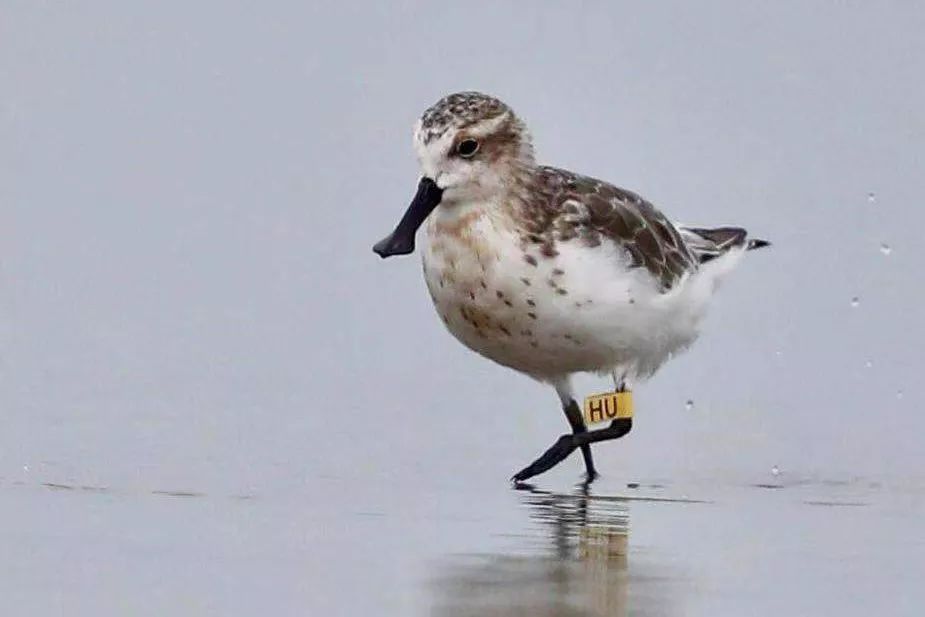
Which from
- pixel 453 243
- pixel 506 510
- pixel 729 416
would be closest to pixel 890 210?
pixel 729 416

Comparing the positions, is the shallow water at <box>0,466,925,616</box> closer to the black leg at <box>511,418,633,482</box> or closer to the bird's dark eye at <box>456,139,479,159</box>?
the black leg at <box>511,418,633,482</box>

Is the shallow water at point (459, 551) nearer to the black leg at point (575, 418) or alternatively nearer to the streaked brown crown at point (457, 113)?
the black leg at point (575, 418)

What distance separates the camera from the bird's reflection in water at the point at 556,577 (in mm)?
7336

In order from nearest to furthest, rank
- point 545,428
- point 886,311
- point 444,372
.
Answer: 1. point 545,428
2. point 444,372
3. point 886,311

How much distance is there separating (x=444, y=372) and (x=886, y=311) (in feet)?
8.65

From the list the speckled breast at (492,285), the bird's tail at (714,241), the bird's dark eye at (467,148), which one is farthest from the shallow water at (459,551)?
the bird's tail at (714,241)

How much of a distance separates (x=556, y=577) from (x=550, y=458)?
2.99 meters

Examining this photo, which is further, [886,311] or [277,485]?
[886,311]

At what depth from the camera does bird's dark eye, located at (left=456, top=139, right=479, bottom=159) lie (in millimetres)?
10594

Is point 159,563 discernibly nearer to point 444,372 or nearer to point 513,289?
point 513,289

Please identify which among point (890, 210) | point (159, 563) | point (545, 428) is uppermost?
point (890, 210)

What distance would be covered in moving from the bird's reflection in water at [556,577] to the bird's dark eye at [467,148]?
1.74 metres

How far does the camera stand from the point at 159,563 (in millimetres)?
8031

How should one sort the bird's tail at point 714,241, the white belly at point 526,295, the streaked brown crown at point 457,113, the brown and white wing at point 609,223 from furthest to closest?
1. the bird's tail at point 714,241
2. the brown and white wing at point 609,223
3. the white belly at point 526,295
4. the streaked brown crown at point 457,113
